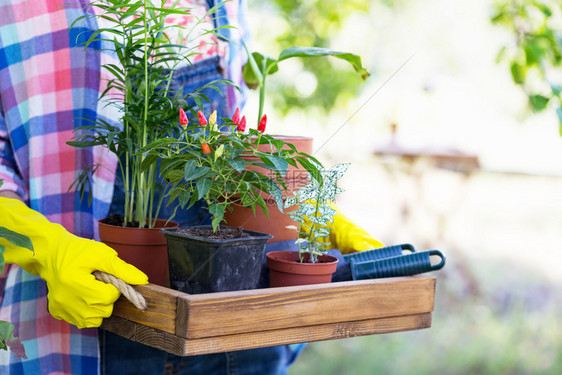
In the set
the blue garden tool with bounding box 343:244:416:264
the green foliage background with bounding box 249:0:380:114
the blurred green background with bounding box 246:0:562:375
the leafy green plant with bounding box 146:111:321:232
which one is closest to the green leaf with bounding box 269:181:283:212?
the leafy green plant with bounding box 146:111:321:232

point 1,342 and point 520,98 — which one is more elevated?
point 520,98

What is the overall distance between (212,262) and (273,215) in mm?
181

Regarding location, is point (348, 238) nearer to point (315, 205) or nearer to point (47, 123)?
A: point (315, 205)

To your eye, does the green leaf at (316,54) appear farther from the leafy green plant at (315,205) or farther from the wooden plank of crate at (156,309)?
the wooden plank of crate at (156,309)

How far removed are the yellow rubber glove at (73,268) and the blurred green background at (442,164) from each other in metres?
2.26

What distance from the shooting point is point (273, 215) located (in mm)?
808

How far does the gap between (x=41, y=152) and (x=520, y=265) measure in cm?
351

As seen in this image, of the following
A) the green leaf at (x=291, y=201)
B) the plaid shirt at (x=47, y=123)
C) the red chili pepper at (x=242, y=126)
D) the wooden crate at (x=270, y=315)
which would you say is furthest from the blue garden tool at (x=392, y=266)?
the plaid shirt at (x=47, y=123)

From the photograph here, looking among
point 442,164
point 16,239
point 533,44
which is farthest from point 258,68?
point 442,164

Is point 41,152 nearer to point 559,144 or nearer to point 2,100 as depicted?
point 2,100

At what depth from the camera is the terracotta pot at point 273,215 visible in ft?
2.58

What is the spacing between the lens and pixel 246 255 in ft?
2.21

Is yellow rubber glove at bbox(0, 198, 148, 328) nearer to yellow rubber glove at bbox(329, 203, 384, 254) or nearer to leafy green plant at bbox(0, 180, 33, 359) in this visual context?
leafy green plant at bbox(0, 180, 33, 359)

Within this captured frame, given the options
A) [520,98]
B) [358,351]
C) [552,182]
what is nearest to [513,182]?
[552,182]
